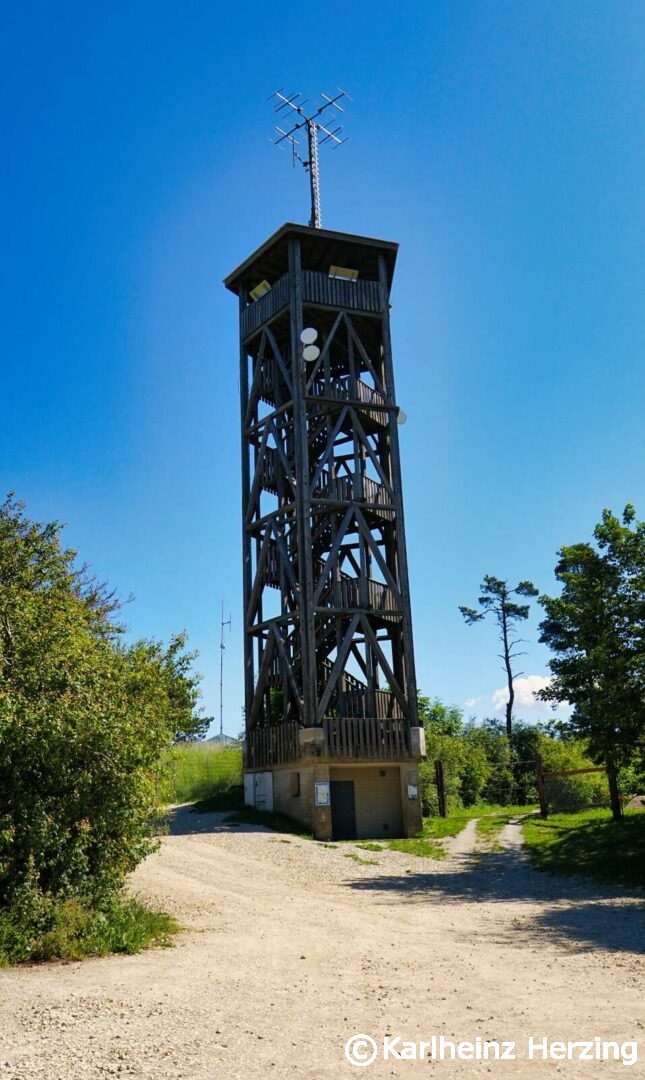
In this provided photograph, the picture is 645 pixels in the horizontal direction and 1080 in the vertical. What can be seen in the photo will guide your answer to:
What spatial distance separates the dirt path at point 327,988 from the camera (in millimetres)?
6121

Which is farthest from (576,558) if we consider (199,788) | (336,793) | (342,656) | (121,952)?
(199,788)

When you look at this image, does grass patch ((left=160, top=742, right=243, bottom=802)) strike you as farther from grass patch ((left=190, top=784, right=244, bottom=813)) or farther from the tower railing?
the tower railing

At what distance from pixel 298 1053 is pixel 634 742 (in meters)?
12.8

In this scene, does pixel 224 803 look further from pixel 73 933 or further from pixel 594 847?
pixel 73 933

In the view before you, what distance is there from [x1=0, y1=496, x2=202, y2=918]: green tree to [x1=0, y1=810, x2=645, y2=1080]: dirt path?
1486 mm

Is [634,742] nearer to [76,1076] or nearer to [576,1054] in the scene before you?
[576,1054]

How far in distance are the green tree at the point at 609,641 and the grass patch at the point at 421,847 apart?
532 centimetres

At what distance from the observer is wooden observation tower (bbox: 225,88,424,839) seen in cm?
2688

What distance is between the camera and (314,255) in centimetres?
3238

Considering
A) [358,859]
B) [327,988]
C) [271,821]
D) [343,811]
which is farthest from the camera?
[343,811]

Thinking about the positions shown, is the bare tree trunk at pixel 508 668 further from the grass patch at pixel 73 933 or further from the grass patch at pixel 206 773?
the grass patch at pixel 73 933

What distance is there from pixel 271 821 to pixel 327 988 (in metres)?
18.2

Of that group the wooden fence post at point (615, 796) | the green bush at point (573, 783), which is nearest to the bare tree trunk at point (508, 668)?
the green bush at point (573, 783)

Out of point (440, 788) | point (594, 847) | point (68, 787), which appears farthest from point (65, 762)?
point (440, 788)
